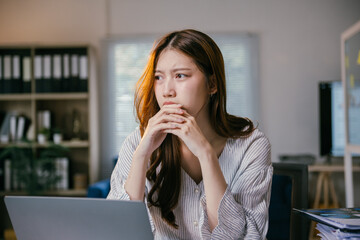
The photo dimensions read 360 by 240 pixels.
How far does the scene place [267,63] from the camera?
13.1ft

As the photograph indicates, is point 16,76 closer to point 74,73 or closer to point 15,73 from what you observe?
point 15,73

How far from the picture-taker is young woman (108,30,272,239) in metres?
1.00

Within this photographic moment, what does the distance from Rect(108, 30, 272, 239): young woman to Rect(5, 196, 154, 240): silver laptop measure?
1.08 feet

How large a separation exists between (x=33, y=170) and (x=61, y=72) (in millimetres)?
913

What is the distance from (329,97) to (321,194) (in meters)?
1.01

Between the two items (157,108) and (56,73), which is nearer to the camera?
(157,108)

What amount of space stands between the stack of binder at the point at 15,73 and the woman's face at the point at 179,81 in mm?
2740

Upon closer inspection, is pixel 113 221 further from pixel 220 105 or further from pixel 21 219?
pixel 220 105

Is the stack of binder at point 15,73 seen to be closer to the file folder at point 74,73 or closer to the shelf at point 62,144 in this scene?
the file folder at point 74,73

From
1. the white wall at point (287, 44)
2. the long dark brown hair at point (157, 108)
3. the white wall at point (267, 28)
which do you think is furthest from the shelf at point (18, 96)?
the long dark brown hair at point (157, 108)

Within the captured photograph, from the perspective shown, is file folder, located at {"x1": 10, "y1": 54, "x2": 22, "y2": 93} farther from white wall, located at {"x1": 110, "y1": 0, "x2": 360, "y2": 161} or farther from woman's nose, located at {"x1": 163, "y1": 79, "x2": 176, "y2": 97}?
woman's nose, located at {"x1": 163, "y1": 79, "x2": 176, "y2": 97}

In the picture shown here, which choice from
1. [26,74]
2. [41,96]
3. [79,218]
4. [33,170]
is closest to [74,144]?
[33,170]

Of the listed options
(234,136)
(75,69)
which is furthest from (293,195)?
(75,69)

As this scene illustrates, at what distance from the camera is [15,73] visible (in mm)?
3482
